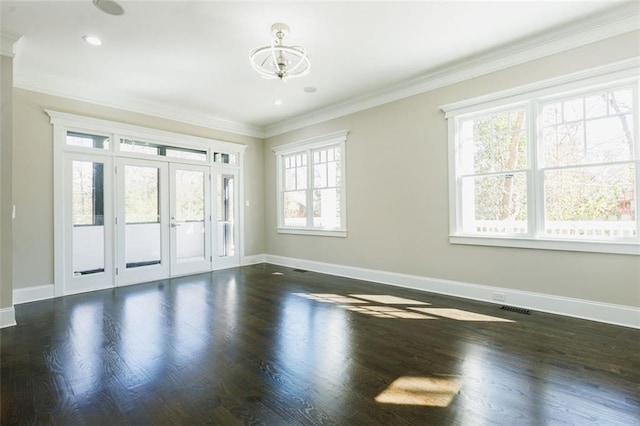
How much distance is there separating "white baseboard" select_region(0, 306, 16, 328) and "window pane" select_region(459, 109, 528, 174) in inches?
220

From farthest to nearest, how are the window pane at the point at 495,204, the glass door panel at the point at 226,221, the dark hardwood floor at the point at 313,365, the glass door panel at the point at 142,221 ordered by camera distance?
the glass door panel at the point at 226,221 < the glass door panel at the point at 142,221 < the window pane at the point at 495,204 < the dark hardwood floor at the point at 313,365

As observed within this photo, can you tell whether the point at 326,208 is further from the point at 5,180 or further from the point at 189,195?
the point at 5,180

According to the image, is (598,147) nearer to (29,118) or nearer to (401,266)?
(401,266)

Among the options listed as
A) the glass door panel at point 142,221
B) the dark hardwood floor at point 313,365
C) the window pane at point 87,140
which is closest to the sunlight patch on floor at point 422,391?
the dark hardwood floor at point 313,365

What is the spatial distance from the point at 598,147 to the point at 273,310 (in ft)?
13.2

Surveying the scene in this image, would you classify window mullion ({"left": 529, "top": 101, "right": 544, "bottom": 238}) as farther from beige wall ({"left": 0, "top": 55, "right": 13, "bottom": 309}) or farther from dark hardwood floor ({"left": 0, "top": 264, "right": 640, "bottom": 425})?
beige wall ({"left": 0, "top": 55, "right": 13, "bottom": 309})

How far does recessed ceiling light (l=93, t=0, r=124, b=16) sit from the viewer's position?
110 inches

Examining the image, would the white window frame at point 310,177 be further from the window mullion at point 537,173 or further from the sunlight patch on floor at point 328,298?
the window mullion at point 537,173

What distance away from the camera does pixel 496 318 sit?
11.0 ft

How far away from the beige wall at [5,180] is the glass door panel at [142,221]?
171 centimetres

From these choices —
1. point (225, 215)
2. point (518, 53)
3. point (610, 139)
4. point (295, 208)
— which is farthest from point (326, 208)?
point (610, 139)

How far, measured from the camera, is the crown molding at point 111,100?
4223 millimetres

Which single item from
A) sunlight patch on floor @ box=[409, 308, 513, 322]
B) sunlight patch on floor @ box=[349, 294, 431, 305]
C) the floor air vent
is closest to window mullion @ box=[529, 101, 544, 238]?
Answer: the floor air vent

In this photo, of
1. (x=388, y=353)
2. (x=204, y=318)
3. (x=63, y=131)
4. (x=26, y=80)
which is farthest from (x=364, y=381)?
(x=26, y=80)
